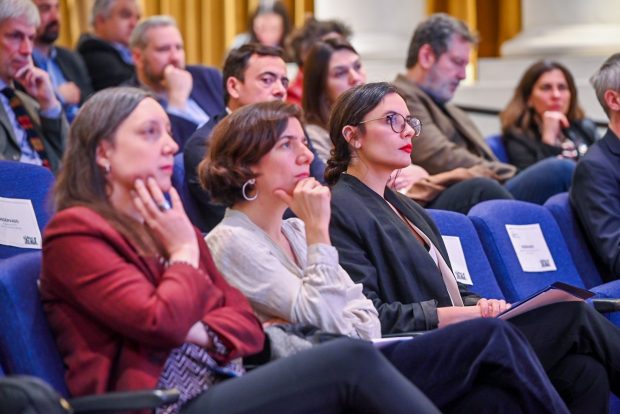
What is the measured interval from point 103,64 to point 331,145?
5.91ft

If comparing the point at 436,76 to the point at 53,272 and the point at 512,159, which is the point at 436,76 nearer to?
the point at 512,159

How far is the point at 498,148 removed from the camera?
16.7ft

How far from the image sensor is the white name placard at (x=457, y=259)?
10.6ft

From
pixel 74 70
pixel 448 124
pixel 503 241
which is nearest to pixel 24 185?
pixel 503 241

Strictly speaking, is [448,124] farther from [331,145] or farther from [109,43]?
[109,43]

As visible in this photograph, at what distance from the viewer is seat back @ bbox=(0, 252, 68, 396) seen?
205 centimetres

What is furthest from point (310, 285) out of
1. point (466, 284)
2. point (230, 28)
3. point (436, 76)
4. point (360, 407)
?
point (230, 28)

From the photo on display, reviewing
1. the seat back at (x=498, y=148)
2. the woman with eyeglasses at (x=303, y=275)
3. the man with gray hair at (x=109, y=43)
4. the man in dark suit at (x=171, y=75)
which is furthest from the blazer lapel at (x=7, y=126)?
the seat back at (x=498, y=148)

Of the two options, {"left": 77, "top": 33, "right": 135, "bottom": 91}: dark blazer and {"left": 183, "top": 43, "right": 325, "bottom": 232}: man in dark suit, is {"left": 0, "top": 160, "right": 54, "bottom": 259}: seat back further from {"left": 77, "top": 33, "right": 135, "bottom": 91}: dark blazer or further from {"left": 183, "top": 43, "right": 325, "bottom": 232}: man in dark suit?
{"left": 77, "top": 33, "right": 135, "bottom": 91}: dark blazer

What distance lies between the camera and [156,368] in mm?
2051

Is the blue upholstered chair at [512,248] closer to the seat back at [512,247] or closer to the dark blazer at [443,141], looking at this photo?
the seat back at [512,247]

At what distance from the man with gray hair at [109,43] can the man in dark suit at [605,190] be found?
7.97ft

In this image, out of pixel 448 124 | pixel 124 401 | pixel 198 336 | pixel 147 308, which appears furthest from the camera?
pixel 448 124

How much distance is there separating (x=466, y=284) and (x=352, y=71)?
1.33 meters
